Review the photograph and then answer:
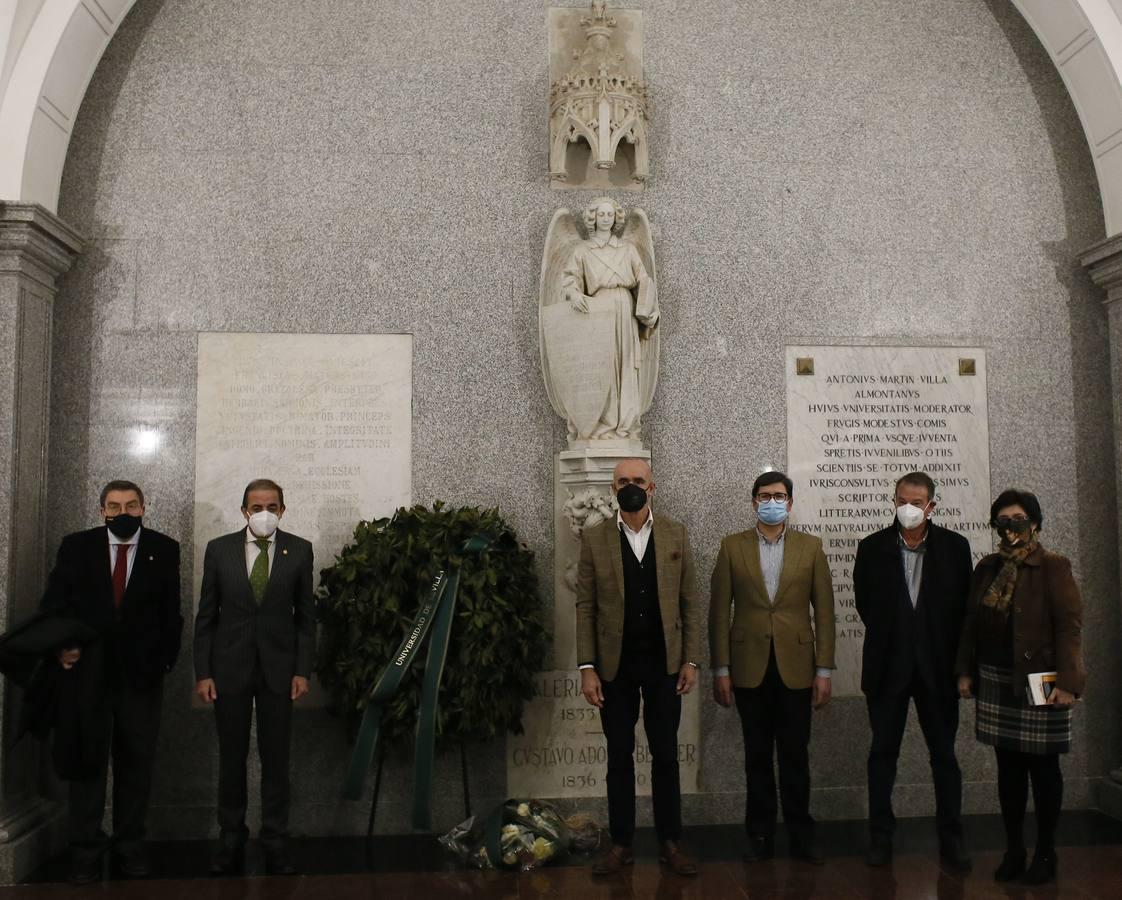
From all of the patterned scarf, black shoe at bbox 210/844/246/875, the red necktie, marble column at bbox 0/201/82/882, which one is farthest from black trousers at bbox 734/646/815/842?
marble column at bbox 0/201/82/882

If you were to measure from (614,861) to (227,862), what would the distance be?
1486mm

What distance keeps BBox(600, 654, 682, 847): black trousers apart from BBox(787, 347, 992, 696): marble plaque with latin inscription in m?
1.42

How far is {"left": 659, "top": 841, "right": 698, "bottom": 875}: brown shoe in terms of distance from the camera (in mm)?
3629

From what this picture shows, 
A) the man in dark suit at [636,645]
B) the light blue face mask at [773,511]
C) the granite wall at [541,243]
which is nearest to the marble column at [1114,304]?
the granite wall at [541,243]

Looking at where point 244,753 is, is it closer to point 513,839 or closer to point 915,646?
point 513,839

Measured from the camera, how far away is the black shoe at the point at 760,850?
3.82 metres

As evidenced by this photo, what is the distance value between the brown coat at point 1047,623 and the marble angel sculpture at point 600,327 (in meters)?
1.76

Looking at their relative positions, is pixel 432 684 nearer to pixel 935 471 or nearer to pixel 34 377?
pixel 34 377

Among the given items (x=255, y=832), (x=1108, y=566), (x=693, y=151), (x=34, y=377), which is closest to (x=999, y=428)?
(x=1108, y=566)

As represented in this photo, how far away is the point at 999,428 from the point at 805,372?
101cm

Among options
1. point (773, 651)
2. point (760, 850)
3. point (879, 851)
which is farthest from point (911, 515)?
point (760, 850)

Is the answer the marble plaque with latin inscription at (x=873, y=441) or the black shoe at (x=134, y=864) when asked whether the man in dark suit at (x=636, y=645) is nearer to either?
the marble plaque with latin inscription at (x=873, y=441)

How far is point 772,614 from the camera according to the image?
3783 mm

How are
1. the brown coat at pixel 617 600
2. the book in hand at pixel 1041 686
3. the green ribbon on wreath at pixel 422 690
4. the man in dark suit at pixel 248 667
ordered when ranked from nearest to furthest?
the book in hand at pixel 1041 686 → the brown coat at pixel 617 600 → the man in dark suit at pixel 248 667 → the green ribbon on wreath at pixel 422 690
